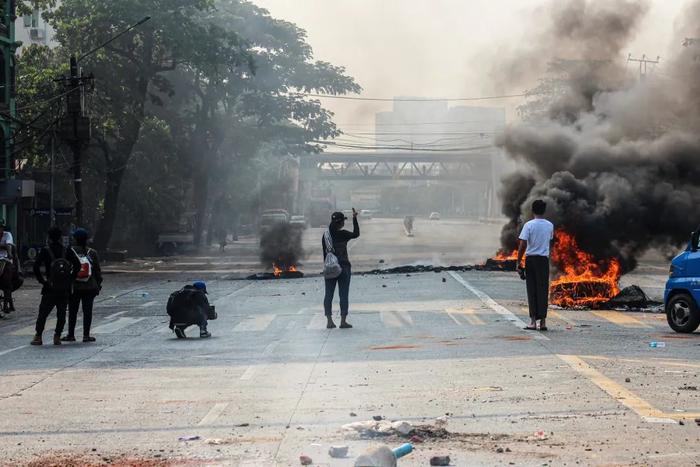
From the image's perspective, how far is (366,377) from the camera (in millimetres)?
11539

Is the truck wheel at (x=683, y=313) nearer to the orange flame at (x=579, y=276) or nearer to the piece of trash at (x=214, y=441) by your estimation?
the orange flame at (x=579, y=276)

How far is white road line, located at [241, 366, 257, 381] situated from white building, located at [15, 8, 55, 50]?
69381 mm

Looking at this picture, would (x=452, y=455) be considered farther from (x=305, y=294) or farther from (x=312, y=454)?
(x=305, y=294)

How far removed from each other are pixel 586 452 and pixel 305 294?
18739 mm

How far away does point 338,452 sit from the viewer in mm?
7473

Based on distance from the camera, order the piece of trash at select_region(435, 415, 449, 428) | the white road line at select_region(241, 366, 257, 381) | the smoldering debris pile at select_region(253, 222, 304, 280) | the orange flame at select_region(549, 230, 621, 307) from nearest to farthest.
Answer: the piece of trash at select_region(435, 415, 449, 428), the white road line at select_region(241, 366, 257, 381), the orange flame at select_region(549, 230, 621, 307), the smoldering debris pile at select_region(253, 222, 304, 280)

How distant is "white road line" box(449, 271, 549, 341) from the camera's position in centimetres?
1581

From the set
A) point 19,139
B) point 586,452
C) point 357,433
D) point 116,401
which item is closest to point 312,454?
point 357,433

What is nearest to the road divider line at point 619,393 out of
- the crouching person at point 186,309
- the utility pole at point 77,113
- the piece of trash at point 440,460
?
the piece of trash at point 440,460

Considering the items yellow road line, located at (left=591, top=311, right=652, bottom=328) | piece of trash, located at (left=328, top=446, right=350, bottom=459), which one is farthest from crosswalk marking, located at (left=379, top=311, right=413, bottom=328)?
piece of trash, located at (left=328, top=446, right=350, bottom=459)

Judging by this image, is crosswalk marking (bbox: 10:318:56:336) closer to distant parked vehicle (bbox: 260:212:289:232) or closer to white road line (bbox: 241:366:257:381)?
white road line (bbox: 241:366:257:381)

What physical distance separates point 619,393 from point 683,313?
6424 millimetres

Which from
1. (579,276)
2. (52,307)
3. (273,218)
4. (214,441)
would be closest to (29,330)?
(52,307)

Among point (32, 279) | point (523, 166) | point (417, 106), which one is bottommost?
point (32, 279)
